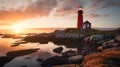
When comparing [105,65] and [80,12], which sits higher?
[80,12]

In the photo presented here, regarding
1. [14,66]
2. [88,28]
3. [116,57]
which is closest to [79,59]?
[116,57]

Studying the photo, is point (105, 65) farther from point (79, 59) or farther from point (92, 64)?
point (79, 59)

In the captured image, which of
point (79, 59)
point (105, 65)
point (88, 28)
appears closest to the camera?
point (105, 65)

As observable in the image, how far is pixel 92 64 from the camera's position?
14.3m

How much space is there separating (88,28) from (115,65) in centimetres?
4794

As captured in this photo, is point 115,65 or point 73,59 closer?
point 115,65

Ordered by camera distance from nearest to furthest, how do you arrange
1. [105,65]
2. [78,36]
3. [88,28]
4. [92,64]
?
[105,65]
[92,64]
[78,36]
[88,28]

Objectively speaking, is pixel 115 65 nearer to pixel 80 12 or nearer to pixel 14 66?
pixel 14 66

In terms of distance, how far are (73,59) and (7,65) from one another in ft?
32.2

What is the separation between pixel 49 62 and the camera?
2341 centimetres

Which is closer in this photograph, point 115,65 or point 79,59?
point 115,65

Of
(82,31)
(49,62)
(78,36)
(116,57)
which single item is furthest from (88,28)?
(116,57)

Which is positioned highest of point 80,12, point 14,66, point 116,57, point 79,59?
point 80,12

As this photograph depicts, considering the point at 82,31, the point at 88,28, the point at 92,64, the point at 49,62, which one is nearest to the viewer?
the point at 92,64
